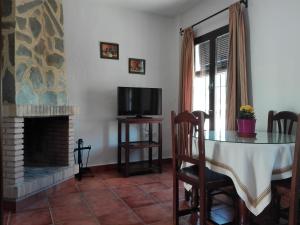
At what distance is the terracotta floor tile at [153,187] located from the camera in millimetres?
3100

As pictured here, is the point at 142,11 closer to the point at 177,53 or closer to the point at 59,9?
the point at 177,53

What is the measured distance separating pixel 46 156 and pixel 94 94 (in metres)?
1.18

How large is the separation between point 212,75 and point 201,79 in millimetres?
276

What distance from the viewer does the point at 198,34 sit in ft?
13.3

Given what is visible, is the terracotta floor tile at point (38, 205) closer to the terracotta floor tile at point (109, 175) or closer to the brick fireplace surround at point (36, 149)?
the brick fireplace surround at point (36, 149)

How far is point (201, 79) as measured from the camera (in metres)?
4.00

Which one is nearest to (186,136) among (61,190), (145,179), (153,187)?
(153,187)

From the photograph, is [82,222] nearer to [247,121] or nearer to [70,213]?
[70,213]

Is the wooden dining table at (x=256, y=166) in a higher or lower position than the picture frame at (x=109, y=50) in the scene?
lower

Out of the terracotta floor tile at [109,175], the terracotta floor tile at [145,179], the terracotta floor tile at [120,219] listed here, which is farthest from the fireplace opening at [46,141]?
the terracotta floor tile at [120,219]

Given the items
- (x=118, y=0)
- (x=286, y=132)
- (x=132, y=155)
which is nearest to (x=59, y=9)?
(x=118, y=0)

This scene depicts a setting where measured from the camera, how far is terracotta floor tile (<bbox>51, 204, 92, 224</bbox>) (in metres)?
2.31

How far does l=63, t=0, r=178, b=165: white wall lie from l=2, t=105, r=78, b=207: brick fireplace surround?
0.53 metres

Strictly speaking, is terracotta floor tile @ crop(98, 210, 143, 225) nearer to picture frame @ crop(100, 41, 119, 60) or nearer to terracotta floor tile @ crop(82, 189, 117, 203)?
terracotta floor tile @ crop(82, 189, 117, 203)
